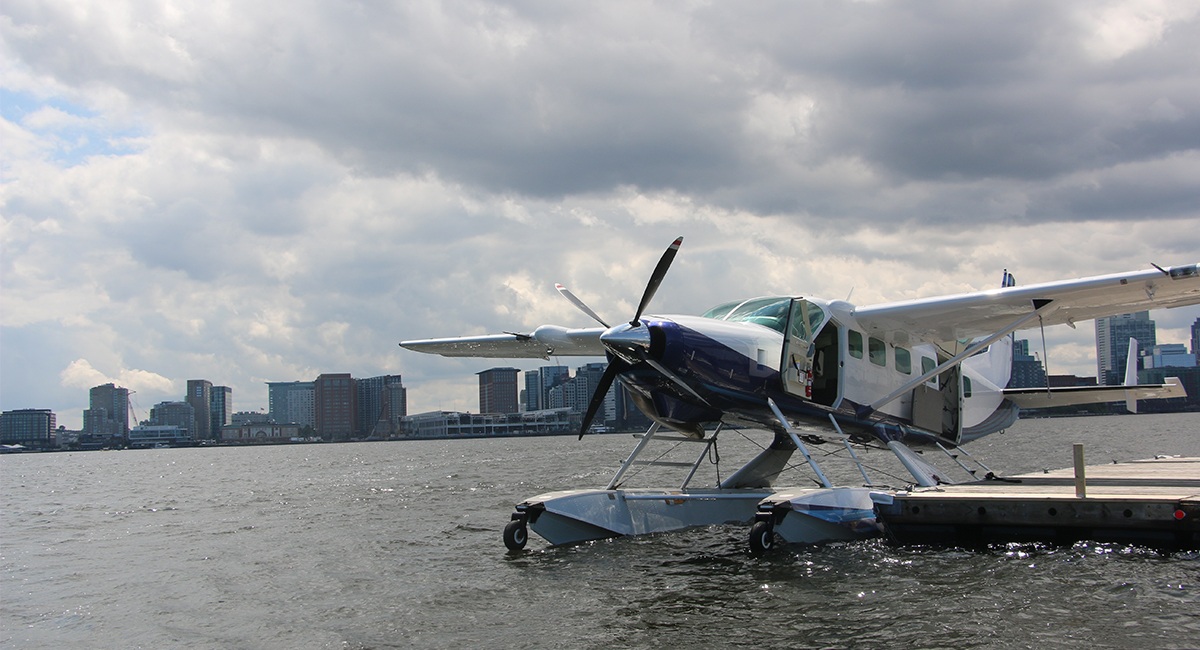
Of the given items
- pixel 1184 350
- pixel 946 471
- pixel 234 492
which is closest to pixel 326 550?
pixel 234 492

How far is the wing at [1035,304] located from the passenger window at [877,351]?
255mm

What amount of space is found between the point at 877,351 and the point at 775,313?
8.09 ft

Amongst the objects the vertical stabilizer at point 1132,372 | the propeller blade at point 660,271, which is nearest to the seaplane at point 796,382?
the propeller blade at point 660,271

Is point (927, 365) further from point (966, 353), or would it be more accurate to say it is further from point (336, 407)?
point (336, 407)

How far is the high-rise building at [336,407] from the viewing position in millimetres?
172375

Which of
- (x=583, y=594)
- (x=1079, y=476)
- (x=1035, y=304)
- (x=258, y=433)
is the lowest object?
(x=258, y=433)

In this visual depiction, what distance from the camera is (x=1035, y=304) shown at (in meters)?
13.4

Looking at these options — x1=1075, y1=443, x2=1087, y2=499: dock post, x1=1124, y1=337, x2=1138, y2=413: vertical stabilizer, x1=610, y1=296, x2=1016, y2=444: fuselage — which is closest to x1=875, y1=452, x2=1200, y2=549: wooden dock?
x1=1075, y1=443, x2=1087, y2=499: dock post

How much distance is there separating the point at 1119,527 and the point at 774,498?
390cm

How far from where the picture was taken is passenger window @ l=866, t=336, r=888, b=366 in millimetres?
14422

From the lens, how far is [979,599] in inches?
353

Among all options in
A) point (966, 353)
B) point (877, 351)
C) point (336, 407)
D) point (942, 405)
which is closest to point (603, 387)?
point (877, 351)

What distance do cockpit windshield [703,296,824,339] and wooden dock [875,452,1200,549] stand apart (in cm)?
267

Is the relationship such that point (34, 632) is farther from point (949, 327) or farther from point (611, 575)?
point (949, 327)
